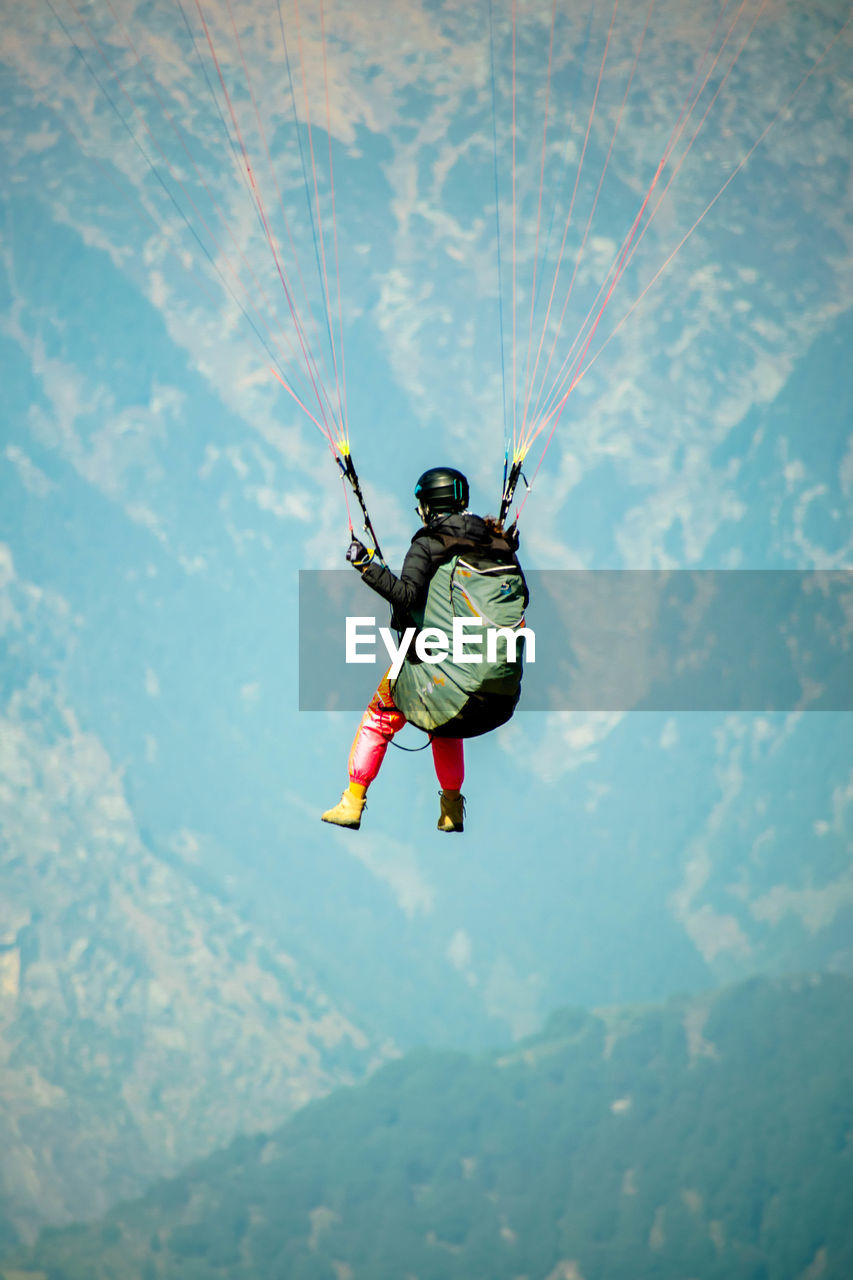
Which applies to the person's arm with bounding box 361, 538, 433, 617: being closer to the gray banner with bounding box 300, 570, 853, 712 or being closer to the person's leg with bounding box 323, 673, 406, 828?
the person's leg with bounding box 323, 673, 406, 828

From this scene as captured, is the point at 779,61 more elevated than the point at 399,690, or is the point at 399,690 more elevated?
the point at 779,61

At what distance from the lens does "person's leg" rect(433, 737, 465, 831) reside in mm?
7691

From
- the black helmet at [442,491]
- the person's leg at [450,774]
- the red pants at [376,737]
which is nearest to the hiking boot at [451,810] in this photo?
the person's leg at [450,774]

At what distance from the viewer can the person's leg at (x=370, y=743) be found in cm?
746

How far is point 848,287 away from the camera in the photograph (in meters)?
49.5

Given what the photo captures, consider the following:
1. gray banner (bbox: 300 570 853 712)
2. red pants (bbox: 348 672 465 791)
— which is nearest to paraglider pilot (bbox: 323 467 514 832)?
red pants (bbox: 348 672 465 791)

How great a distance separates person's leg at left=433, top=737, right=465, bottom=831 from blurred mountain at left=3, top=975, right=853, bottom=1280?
198ft

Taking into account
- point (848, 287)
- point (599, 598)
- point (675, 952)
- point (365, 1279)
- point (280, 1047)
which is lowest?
point (365, 1279)

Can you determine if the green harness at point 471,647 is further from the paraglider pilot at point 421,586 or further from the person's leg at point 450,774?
the person's leg at point 450,774

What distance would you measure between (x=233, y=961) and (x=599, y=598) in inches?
992

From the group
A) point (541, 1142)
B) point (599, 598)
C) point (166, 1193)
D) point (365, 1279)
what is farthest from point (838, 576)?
point (166, 1193)

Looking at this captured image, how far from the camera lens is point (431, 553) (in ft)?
22.3

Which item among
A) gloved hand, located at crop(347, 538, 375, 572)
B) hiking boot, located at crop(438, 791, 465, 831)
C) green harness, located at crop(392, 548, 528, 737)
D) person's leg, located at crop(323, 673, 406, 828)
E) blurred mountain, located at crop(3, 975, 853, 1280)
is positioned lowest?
blurred mountain, located at crop(3, 975, 853, 1280)

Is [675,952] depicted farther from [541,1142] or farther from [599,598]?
[599,598]
